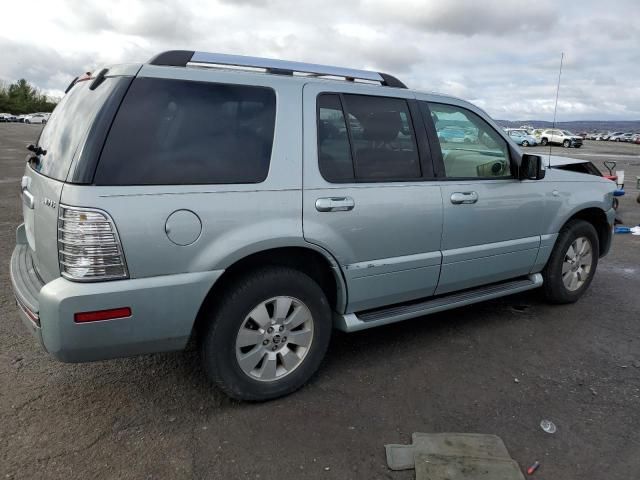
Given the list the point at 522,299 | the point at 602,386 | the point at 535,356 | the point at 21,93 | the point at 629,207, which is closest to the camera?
the point at 602,386

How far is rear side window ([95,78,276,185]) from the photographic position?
258 centimetres

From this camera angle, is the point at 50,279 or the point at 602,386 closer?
the point at 50,279

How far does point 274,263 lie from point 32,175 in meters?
1.53

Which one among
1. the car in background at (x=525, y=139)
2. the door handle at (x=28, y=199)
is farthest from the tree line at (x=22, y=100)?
the door handle at (x=28, y=199)

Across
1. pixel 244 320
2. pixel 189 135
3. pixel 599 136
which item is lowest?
pixel 599 136

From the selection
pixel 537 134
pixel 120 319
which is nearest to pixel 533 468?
pixel 120 319

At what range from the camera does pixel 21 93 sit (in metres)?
95.4

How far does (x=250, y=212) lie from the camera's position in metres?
2.84

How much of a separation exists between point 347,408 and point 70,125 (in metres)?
2.21

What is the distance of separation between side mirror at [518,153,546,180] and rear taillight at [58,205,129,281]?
3.02 m

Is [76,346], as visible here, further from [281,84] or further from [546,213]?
[546,213]

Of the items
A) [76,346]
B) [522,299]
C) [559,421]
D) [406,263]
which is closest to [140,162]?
[76,346]

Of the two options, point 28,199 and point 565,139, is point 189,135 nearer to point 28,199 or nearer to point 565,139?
point 28,199

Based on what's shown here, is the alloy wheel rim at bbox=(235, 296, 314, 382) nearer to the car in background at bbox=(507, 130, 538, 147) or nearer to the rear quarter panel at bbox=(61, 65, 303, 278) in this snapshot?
the rear quarter panel at bbox=(61, 65, 303, 278)
